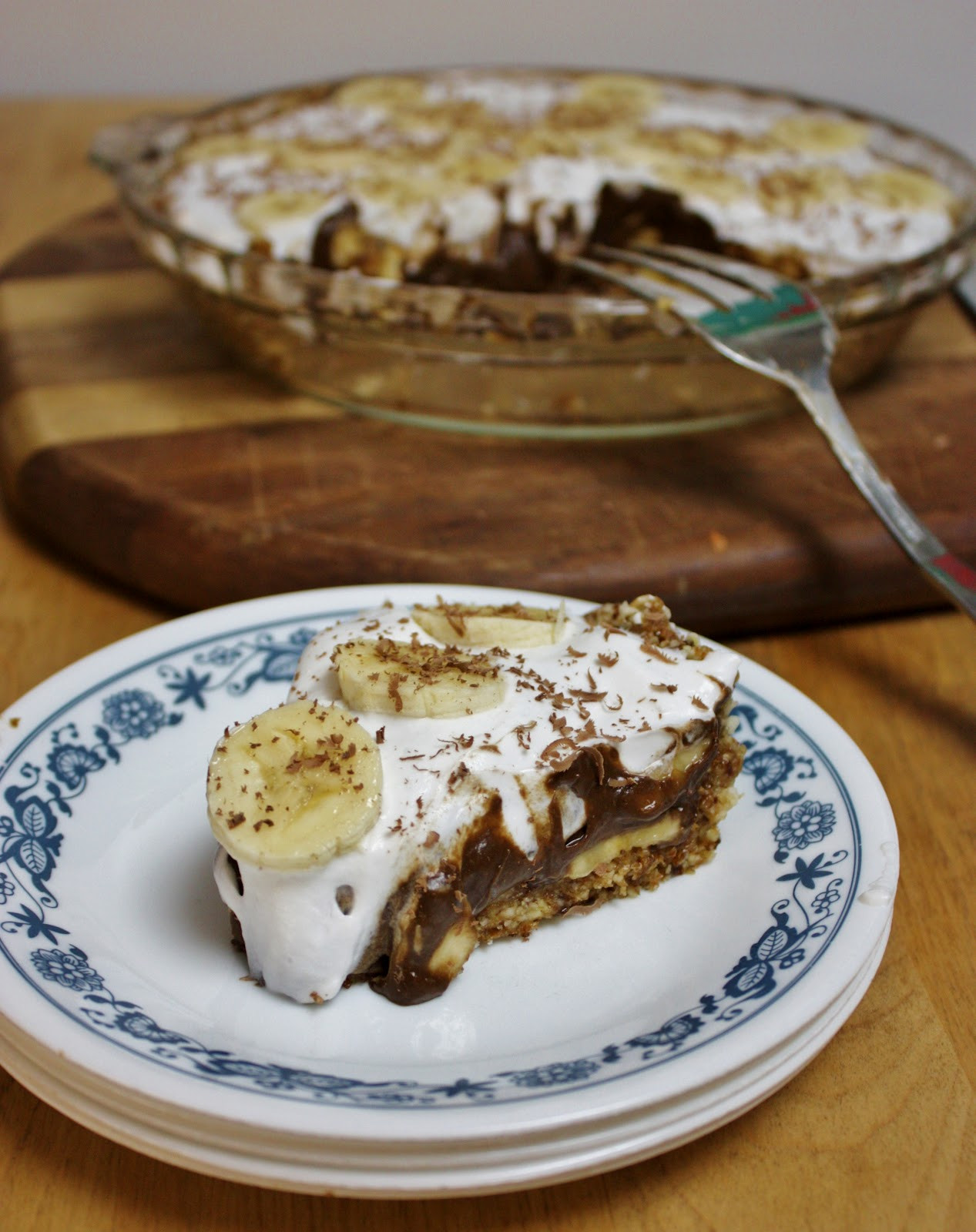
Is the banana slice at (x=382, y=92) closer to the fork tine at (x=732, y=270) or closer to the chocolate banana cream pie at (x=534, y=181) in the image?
the chocolate banana cream pie at (x=534, y=181)

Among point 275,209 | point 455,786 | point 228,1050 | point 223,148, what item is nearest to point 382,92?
point 223,148

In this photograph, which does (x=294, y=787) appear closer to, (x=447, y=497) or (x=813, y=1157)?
(x=813, y=1157)

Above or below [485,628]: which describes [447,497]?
below

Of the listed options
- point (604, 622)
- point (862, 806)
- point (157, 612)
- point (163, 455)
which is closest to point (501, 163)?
point (163, 455)

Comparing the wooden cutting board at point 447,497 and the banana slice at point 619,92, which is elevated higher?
the banana slice at point 619,92

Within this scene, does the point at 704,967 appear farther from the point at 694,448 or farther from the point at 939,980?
the point at 694,448

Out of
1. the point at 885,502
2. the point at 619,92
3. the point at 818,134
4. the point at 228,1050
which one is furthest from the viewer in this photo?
the point at 619,92

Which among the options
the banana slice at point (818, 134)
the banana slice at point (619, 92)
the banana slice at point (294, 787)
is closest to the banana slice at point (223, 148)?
the banana slice at point (619, 92)
